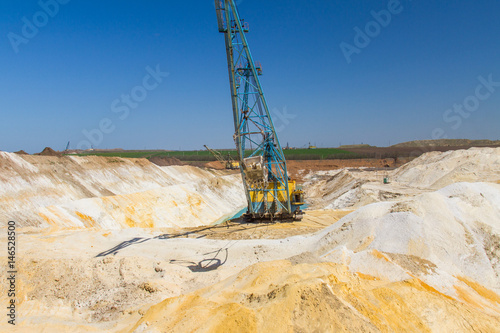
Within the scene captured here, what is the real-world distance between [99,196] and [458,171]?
32910 mm

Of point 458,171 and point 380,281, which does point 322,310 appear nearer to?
point 380,281

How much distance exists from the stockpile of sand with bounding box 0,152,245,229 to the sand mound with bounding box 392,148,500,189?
2043 centimetres

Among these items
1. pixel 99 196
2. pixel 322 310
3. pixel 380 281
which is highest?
pixel 322 310

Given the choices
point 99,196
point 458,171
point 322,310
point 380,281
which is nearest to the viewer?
point 322,310

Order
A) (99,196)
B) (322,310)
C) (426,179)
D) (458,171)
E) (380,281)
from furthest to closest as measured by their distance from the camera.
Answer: (426,179) < (458,171) < (99,196) < (380,281) < (322,310)

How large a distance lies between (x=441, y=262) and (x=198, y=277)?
783cm

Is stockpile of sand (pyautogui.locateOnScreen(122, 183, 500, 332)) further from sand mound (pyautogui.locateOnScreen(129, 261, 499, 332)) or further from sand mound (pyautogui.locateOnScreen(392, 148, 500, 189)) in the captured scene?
sand mound (pyautogui.locateOnScreen(392, 148, 500, 189))

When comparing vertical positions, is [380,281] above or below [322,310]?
below

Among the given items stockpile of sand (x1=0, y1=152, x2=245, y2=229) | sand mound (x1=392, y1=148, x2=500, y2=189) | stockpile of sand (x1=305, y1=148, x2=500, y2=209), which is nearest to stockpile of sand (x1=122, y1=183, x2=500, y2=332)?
stockpile of sand (x1=305, y1=148, x2=500, y2=209)

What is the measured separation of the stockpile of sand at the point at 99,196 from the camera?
18.7 metres

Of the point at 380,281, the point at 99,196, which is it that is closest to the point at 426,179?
the point at 380,281

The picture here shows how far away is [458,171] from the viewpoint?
1085 inches

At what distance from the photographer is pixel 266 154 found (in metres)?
20.5

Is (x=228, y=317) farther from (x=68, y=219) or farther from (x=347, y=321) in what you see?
(x=68, y=219)
